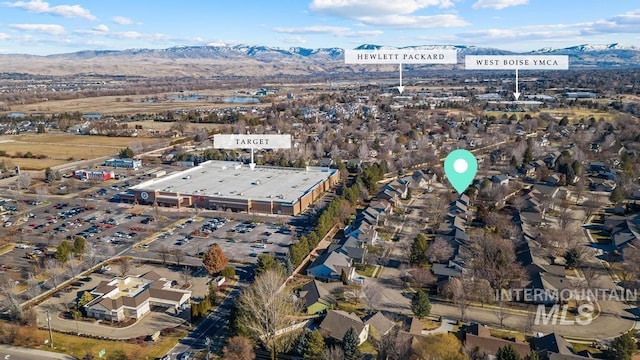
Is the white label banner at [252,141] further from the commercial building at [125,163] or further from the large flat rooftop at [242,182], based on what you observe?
the commercial building at [125,163]

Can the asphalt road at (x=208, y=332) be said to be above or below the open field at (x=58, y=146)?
below

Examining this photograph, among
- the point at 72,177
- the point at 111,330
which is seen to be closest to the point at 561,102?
the point at 72,177

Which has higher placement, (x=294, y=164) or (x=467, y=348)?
(x=294, y=164)

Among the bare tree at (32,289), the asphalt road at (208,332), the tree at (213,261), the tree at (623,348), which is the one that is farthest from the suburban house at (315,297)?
the bare tree at (32,289)

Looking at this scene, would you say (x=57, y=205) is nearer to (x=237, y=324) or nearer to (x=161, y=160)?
(x=161, y=160)

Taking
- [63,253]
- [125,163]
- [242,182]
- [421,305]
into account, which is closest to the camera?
[421,305]

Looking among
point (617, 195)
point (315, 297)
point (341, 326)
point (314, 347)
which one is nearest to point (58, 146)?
point (315, 297)

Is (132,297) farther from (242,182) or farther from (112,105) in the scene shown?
(112,105)
